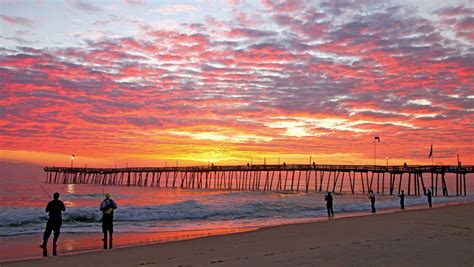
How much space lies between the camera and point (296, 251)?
8.63 meters

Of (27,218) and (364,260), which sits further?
(27,218)

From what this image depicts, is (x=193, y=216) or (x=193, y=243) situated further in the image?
(x=193, y=216)

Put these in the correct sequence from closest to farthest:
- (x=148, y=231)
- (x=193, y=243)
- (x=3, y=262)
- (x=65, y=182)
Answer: (x=3, y=262) → (x=193, y=243) → (x=148, y=231) → (x=65, y=182)

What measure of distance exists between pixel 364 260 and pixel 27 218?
17.3 metres

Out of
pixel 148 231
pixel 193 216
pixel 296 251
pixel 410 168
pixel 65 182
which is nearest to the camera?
pixel 296 251

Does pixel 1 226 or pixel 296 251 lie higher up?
pixel 296 251

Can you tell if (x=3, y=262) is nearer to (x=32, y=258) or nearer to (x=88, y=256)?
(x=32, y=258)

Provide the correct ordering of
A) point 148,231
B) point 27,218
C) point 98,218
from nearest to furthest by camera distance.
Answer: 1. point 148,231
2. point 27,218
3. point 98,218

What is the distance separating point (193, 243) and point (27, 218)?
11.7m

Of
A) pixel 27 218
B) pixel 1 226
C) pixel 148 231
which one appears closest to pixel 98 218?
pixel 27 218

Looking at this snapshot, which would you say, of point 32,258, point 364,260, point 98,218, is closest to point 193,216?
point 98,218

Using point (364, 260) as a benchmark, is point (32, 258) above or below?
below

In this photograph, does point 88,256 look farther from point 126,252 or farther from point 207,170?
point 207,170

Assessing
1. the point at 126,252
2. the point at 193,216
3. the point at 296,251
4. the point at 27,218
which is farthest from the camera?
the point at 193,216
